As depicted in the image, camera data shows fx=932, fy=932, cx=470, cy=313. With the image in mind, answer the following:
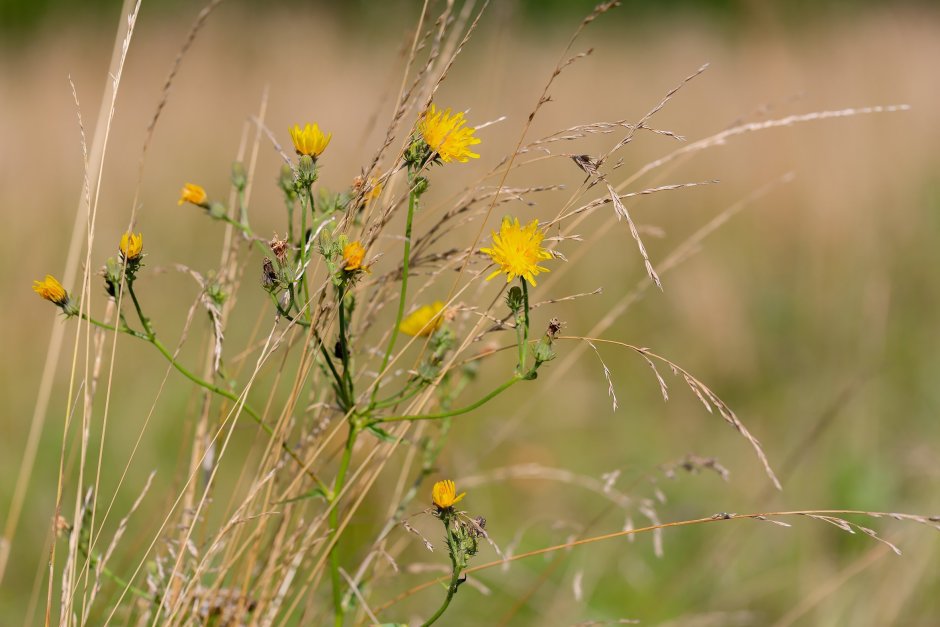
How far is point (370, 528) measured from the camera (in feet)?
6.66

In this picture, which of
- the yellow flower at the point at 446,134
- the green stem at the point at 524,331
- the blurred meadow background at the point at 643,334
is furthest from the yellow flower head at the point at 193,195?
the green stem at the point at 524,331

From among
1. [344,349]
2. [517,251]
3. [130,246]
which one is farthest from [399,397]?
[130,246]

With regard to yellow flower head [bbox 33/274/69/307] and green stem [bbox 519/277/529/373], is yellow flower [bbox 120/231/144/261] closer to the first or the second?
yellow flower head [bbox 33/274/69/307]

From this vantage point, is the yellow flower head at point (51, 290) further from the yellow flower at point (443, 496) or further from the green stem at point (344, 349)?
the yellow flower at point (443, 496)

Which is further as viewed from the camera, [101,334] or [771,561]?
[771,561]

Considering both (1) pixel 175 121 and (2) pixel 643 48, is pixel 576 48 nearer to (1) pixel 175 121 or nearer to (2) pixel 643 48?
(2) pixel 643 48

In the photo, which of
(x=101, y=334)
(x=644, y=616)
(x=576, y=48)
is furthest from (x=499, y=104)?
(x=101, y=334)

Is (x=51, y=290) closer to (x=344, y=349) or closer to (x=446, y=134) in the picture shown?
(x=344, y=349)

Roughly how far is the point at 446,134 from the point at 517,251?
156 mm

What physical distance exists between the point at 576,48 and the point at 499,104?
2.44 m

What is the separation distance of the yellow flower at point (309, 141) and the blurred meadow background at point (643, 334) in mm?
211

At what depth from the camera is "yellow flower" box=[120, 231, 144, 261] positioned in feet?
3.32

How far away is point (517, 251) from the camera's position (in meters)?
0.99

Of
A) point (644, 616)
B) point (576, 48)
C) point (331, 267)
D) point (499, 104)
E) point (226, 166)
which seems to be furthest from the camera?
point (576, 48)
